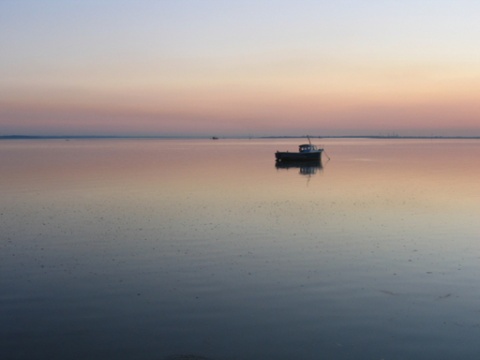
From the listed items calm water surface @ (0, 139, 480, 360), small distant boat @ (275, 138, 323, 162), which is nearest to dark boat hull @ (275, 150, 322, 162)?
small distant boat @ (275, 138, 323, 162)

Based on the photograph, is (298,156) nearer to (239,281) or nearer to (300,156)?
(300,156)

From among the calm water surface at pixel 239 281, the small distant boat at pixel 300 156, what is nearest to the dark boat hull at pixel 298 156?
the small distant boat at pixel 300 156

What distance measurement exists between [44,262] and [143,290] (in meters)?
5.41

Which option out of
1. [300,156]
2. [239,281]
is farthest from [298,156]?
[239,281]

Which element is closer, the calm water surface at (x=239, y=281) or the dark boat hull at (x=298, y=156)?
the calm water surface at (x=239, y=281)

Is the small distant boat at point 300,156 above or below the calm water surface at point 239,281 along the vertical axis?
above

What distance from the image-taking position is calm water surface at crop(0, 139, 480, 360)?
11891mm

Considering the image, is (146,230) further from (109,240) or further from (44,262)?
(44,262)

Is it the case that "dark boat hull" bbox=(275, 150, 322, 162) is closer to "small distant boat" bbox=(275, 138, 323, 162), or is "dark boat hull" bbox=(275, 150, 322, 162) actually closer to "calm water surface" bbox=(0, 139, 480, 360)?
"small distant boat" bbox=(275, 138, 323, 162)

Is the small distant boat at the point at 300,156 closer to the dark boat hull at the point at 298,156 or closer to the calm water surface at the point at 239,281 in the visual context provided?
the dark boat hull at the point at 298,156

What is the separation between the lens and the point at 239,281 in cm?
1666

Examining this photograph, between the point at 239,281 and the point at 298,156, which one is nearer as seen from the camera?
the point at 239,281

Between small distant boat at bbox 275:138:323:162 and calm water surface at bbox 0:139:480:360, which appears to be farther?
small distant boat at bbox 275:138:323:162

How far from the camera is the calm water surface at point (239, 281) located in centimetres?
1189
